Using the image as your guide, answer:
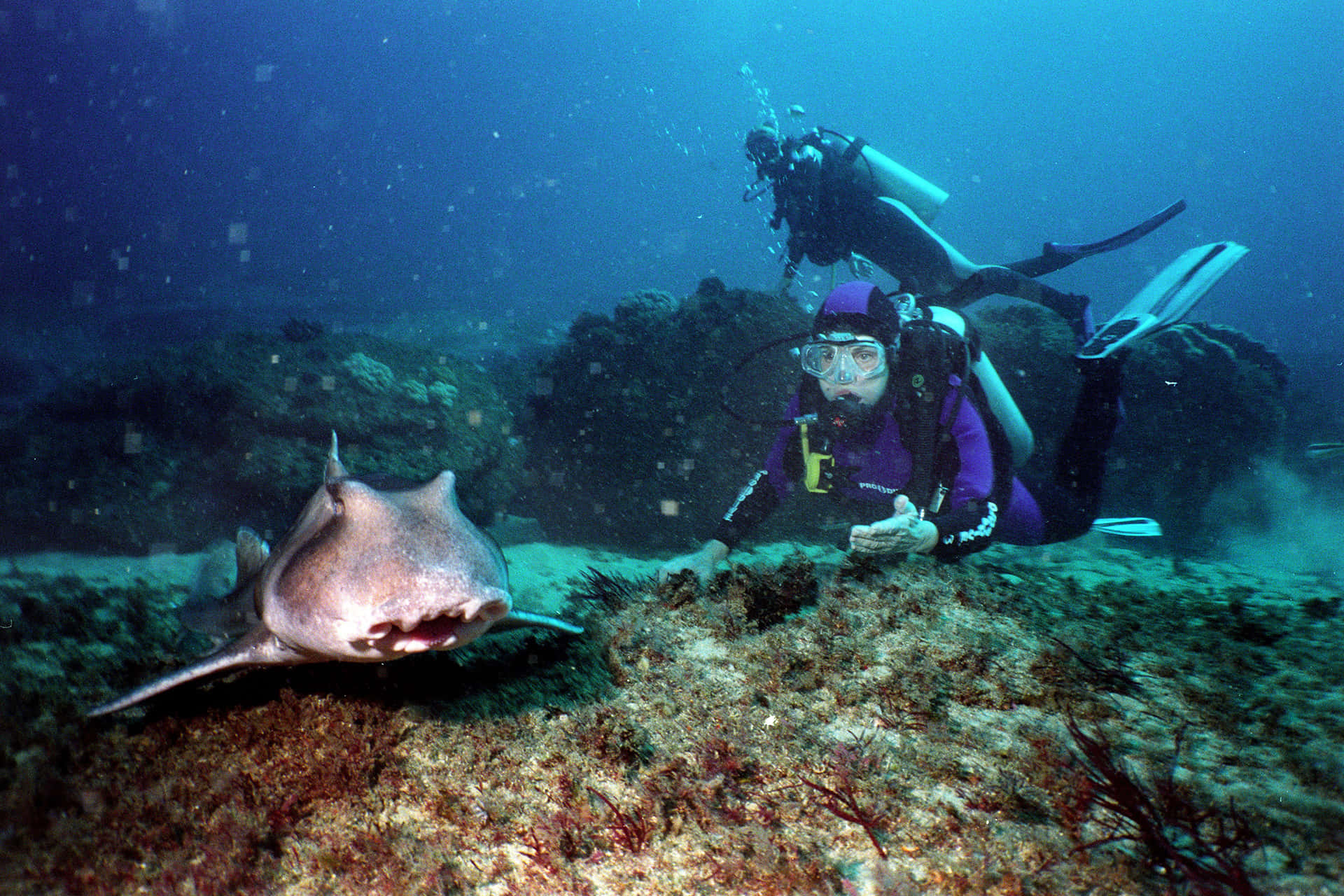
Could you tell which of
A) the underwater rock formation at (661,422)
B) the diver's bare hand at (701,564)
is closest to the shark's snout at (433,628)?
the diver's bare hand at (701,564)

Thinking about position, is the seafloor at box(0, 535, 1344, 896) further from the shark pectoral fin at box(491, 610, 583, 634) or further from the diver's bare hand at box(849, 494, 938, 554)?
the diver's bare hand at box(849, 494, 938, 554)

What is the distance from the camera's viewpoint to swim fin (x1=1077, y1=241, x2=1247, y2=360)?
21.7 ft

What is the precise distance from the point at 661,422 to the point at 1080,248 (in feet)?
21.5

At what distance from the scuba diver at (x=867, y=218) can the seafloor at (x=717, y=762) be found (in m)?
6.69

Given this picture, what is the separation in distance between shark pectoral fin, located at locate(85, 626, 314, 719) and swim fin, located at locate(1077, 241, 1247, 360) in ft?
25.7

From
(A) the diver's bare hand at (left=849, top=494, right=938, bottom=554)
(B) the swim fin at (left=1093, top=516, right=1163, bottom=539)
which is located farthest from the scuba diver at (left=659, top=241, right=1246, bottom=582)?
(A) the diver's bare hand at (left=849, top=494, right=938, bottom=554)

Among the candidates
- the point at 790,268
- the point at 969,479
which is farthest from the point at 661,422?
the point at 969,479

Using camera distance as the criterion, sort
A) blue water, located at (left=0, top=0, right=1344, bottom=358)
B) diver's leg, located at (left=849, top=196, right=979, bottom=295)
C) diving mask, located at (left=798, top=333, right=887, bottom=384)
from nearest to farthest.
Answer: diving mask, located at (left=798, top=333, right=887, bottom=384), diver's leg, located at (left=849, top=196, right=979, bottom=295), blue water, located at (left=0, top=0, right=1344, bottom=358)

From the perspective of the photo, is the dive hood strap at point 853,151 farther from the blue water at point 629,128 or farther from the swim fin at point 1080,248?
the blue water at point 629,128

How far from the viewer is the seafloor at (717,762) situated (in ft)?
5.78

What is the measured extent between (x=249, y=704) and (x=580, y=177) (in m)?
170

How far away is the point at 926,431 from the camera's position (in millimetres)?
5398

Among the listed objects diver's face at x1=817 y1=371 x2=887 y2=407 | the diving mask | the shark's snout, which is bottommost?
the shark's snout

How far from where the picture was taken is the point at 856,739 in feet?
7.73
